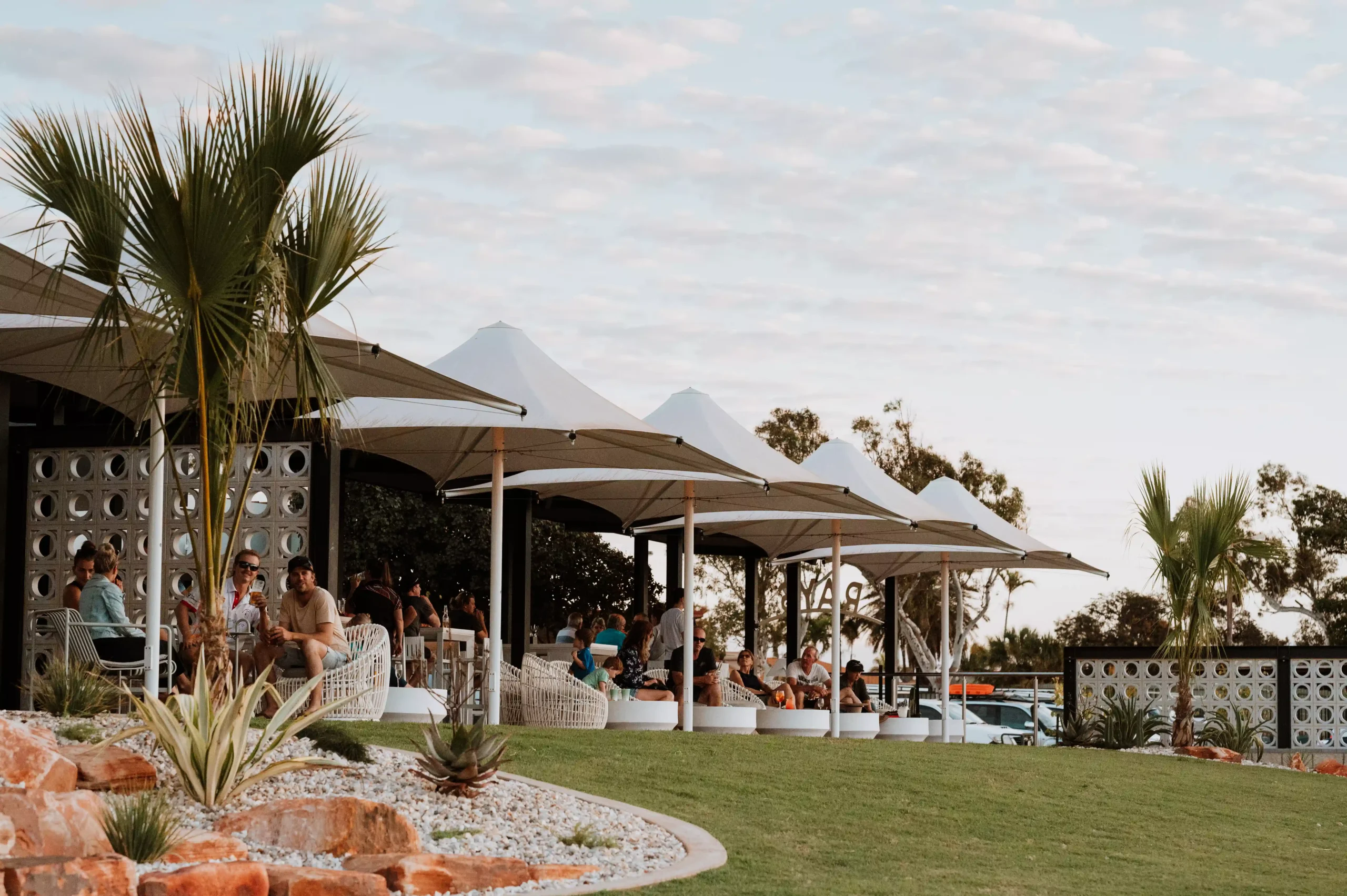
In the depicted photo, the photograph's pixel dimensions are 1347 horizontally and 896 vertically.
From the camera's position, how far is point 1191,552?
18.2 meters

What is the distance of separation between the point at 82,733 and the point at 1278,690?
53.1ft

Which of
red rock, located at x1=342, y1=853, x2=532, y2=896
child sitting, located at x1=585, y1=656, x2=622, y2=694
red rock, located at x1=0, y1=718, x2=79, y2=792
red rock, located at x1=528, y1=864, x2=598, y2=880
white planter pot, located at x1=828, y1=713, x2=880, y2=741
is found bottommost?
white planter pot, located at x1=828, y1=713, x2=880, y2=741

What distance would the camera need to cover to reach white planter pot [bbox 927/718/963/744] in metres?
19.9

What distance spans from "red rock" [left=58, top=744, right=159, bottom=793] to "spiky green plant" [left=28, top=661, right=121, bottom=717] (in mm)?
1174

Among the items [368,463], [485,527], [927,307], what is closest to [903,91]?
[368,463]

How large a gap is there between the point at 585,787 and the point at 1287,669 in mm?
13568

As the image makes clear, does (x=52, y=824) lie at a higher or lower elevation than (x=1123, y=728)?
higher

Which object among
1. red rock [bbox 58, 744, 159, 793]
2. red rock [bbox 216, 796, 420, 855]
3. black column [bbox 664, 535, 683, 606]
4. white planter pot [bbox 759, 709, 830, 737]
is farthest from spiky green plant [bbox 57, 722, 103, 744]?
black column [bbox 664, 535, 683, 606]

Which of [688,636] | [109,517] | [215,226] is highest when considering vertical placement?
[215,226]

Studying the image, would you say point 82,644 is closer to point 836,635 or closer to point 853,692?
point 836,635

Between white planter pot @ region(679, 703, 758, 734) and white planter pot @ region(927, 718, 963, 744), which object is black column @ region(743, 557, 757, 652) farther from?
white planter pot @ region(679, 703, 758, 734)

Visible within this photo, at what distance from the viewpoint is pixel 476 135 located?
14.5 m

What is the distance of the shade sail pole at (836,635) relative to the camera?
612 inches

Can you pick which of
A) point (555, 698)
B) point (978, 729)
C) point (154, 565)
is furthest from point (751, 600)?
point (154, 565)
